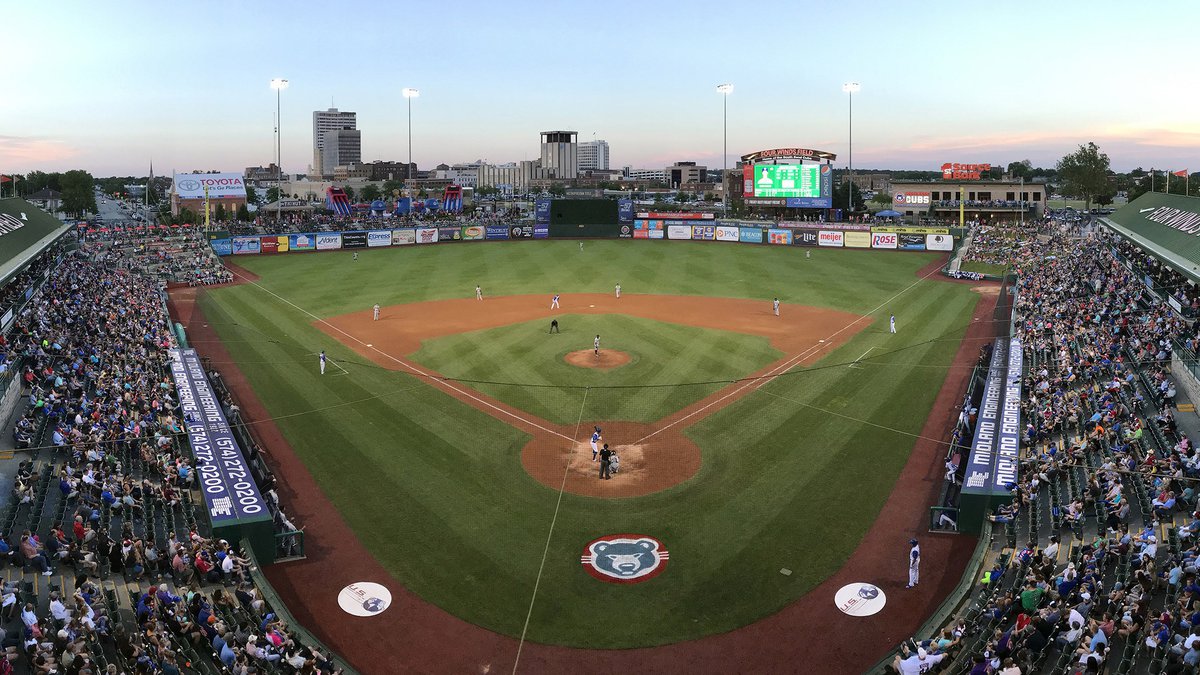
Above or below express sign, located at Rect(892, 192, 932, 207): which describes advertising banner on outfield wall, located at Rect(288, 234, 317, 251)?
below

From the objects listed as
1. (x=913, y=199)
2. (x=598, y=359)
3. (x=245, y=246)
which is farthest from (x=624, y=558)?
(x=913, y=199)

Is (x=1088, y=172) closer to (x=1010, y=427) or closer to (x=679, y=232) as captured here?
(x=679, y=232)

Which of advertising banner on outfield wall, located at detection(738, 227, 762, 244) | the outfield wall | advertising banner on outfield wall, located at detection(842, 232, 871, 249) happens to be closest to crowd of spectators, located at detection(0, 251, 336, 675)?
the outfield wall

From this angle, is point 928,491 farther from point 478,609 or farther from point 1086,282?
point 1086,282

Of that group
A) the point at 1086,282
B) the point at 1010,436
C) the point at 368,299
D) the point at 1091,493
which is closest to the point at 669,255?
the point at 368,299

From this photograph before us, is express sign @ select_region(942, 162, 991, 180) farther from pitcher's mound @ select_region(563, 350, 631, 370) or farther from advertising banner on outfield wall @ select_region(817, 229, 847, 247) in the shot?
pitcher's mound @ select_region(563, 350, 631, 370)
